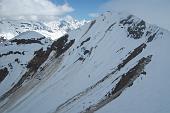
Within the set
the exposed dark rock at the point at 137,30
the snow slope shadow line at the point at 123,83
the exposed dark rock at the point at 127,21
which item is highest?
the exposed dark rock at the point at 127,21

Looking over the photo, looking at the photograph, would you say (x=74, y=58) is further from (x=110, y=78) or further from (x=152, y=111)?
(x=152, y=111)

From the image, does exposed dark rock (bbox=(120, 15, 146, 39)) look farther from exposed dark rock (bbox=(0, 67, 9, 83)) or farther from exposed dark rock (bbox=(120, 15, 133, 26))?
exposed dark rock (bbox=(0, 67, 9, 83))

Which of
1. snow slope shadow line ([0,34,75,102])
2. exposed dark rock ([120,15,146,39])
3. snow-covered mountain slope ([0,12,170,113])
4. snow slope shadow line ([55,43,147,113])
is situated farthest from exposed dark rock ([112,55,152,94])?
snow slope shadow line ([0,34,75,102])

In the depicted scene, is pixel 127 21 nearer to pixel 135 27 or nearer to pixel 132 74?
pixel 135 27

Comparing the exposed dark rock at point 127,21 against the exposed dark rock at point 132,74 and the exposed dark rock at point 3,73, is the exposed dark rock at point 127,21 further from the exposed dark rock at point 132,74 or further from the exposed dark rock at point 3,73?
the exposed dark rock at point 3,73

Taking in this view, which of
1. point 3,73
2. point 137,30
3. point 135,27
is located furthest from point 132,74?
point 3,73

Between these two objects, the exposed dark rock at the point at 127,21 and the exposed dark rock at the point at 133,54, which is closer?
the exposed dark rock at the point at 133,54

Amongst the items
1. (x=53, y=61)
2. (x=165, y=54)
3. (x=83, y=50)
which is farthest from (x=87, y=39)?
(x=165, y=54)

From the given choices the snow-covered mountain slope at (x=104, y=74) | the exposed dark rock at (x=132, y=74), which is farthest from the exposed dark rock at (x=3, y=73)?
the exposed dark rock at (x=132, y=74)

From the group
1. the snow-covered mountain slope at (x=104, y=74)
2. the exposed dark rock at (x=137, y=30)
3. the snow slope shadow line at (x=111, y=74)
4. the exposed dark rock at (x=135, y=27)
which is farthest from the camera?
the exposed dark rock at (x=135, y=27)
